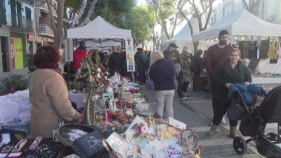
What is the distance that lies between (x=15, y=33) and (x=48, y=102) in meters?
24.6

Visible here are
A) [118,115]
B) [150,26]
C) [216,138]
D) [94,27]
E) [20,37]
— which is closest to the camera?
[118,115]

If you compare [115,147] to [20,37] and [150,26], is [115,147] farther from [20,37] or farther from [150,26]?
[150,26]

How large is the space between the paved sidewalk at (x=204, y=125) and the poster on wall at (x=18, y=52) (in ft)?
62.0

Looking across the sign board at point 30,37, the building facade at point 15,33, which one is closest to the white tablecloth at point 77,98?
the building facade at point 15,33

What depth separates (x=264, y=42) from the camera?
8.48 metres

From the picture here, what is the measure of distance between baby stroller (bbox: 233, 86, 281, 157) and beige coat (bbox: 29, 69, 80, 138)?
2387mm

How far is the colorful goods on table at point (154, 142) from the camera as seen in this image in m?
1.79

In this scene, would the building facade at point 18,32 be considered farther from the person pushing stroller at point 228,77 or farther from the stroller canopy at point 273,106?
the stroller canopy at point 273,106

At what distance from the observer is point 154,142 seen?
1.89m

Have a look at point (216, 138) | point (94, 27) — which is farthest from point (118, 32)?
point (216, 138)

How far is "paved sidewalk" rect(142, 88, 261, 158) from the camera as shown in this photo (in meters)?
3.78

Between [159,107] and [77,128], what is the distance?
2.67 meters

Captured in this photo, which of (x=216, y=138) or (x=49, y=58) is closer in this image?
(x=49, y=58)

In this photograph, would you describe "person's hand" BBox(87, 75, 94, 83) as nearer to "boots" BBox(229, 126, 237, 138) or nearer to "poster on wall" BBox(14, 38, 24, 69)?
"boots" BBox(229, 126, 237, 138)
